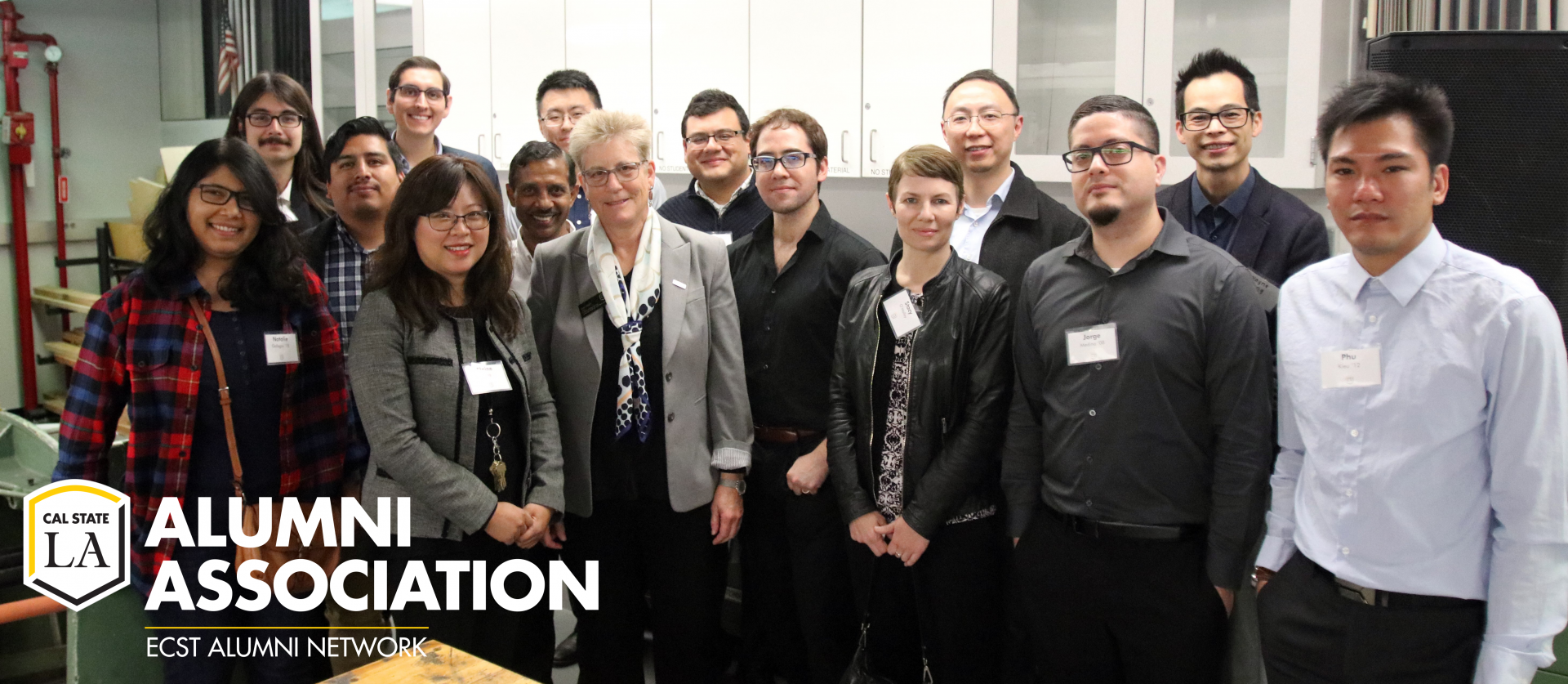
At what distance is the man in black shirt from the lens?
2.30 meters

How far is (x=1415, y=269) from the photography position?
1.48 metres

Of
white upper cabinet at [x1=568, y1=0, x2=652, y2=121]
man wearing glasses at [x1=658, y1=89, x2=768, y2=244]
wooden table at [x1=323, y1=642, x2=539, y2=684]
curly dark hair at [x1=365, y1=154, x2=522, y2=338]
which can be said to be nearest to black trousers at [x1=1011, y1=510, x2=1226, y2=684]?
wooden table at [x1=323, y1=642, x2=539, y2=684]

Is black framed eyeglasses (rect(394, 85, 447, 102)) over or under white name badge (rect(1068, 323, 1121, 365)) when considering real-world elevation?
over

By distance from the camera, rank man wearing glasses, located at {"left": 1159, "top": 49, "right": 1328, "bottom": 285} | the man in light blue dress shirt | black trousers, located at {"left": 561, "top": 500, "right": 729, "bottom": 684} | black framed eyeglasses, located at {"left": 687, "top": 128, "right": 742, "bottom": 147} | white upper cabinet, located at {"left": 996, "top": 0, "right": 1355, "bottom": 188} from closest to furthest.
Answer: the man in light blue dress shirt, man wearing glasses, located at {"left": 1159, "top": 49, "right": 1328, "bottom": 285}, black trousers, located at {"left": 561, "top": 500, "right": 729, "bottom": 684}, white upper cabinet, located at {"left": 996, "top": 0, "right": 1355, "bottom": 188}, black framed eyeglasses, located at {"left": 687, "top": 128, "right": 742, "bottom": 147}

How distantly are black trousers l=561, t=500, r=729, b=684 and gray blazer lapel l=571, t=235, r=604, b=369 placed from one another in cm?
35

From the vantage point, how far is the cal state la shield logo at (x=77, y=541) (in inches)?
80.4

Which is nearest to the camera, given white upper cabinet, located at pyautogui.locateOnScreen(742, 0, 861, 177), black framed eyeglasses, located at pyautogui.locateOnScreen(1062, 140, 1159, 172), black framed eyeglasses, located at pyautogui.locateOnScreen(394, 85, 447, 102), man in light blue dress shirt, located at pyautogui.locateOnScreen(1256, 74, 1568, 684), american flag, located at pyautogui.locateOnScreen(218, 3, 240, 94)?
man in light blue dress shirt, located at pyautogui.locateOnScreen(1256, 74, 1568, 684)

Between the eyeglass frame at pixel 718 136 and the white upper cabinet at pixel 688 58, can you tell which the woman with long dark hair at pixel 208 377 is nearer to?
the eyeglass frame at pixel 718 136

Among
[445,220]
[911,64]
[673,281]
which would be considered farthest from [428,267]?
[911,64]

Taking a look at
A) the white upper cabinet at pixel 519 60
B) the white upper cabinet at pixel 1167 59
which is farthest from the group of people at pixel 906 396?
the white upper cabinet at pixel 519 60

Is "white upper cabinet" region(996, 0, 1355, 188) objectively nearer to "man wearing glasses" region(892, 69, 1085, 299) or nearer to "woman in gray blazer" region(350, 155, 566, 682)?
"man wearing glasses" region(892, 69, 1085, 299)

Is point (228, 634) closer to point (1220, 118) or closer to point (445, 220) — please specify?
point (445, 220)

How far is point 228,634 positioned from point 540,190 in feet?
4.09

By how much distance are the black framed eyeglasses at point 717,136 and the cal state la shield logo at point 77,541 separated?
165 cm
